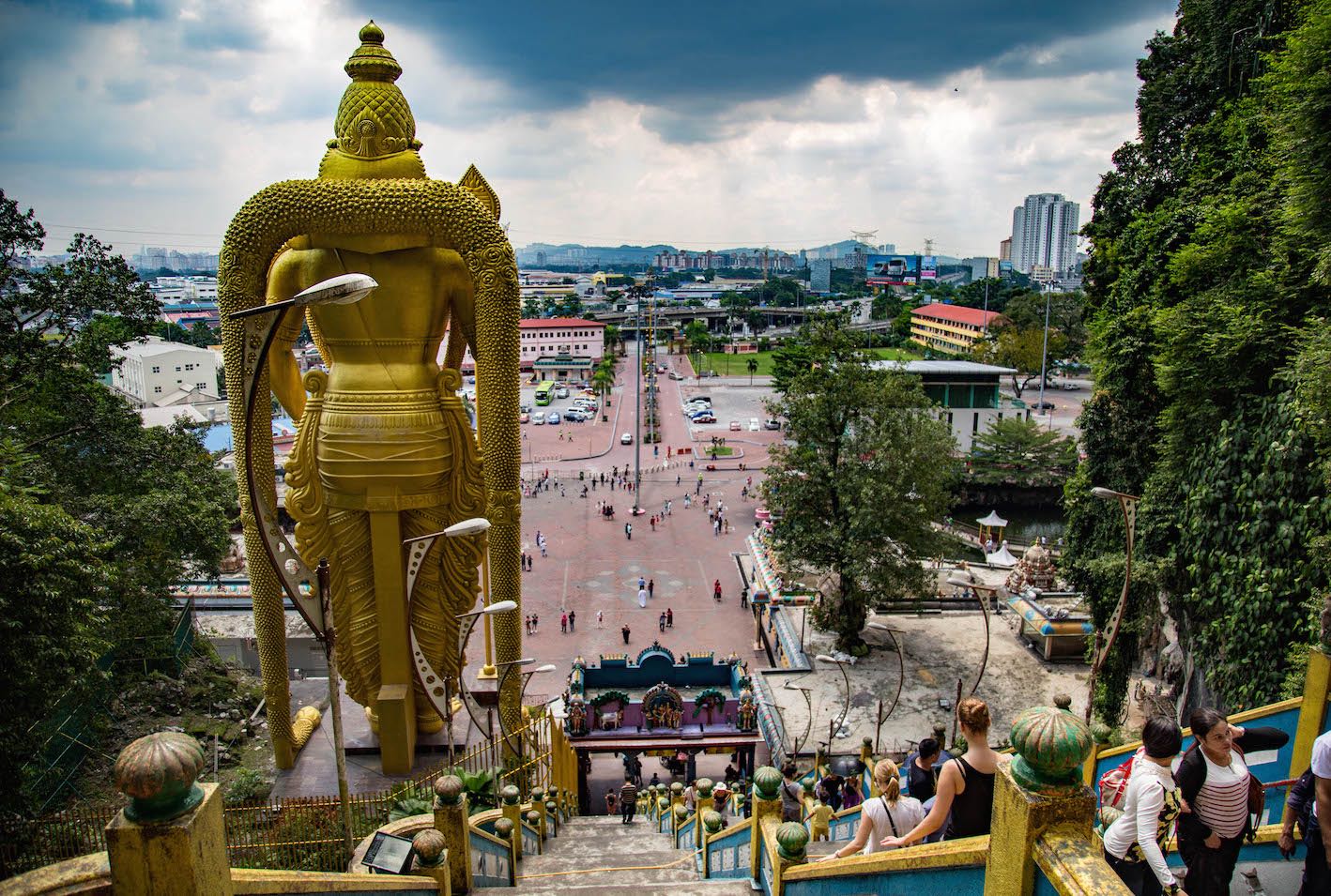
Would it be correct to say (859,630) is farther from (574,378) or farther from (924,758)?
(574,378)

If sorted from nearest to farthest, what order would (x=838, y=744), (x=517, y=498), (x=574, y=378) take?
1. (x=517, y=498)
2. (x=838, y=744)
3. (x=574, y=378)

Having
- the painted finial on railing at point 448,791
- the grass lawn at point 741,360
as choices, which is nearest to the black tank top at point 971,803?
the painted finial on railing at point 448,791

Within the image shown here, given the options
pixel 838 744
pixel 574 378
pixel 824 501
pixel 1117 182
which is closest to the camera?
pixel 838 744

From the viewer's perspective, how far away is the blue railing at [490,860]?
775 cm

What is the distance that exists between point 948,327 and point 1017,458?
47.0 meters

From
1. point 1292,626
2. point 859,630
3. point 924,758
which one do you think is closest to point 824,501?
point 859,630

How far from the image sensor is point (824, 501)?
2002cm

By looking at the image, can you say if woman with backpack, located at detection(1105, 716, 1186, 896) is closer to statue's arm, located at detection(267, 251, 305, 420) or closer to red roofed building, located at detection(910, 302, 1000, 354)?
statue's arm, located at detection(267, 251, 305, 420)

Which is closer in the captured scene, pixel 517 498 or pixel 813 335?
pixel 517 498

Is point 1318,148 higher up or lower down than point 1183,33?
lower down

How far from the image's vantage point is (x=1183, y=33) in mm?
21219

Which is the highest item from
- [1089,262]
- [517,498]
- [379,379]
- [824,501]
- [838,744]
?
[1089,262]

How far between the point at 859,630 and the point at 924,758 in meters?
14.5

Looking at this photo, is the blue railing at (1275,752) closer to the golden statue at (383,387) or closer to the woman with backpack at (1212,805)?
the woman with backpack at (1212,805)
